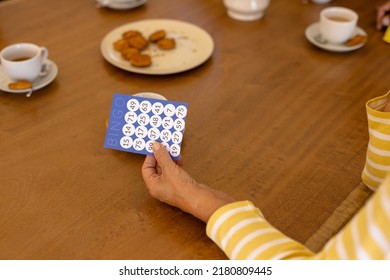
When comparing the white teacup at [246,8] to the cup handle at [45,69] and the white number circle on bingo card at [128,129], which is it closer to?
the cup handle at [45,69]

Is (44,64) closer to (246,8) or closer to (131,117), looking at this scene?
(131,117)

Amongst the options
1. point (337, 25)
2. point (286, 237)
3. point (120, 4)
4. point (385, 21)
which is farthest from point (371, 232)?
point (120, 4)

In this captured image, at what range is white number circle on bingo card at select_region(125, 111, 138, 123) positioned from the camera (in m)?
0.92

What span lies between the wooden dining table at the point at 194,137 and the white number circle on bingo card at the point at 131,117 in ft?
0.30

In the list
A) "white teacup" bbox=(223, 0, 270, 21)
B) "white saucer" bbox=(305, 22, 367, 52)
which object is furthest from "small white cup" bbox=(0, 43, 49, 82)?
"white saucer" bbox=(305, 22, 367, 52)

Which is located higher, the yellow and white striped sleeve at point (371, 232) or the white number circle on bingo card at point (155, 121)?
the yellow and white striped sleeve at point (371, 232)

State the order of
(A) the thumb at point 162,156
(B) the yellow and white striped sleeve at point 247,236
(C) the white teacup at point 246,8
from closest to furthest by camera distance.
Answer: (B) the yellow and white striped sleeve at point 247,236, (A) the thumb at point 162,156, (C) the white teacup at point 246,8

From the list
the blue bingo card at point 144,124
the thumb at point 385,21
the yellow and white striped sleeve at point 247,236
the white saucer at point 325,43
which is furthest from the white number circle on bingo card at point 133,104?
the thumb at point 385,21

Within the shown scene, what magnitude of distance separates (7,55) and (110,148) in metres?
0.44

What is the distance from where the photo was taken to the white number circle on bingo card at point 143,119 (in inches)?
36.2

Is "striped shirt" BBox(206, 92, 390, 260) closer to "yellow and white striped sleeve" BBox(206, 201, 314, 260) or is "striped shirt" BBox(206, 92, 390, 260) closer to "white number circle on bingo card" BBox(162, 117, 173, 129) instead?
"yellow and white striped sleeve" BBox(206, 201, 314, 260)

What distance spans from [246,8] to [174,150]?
75 cm
